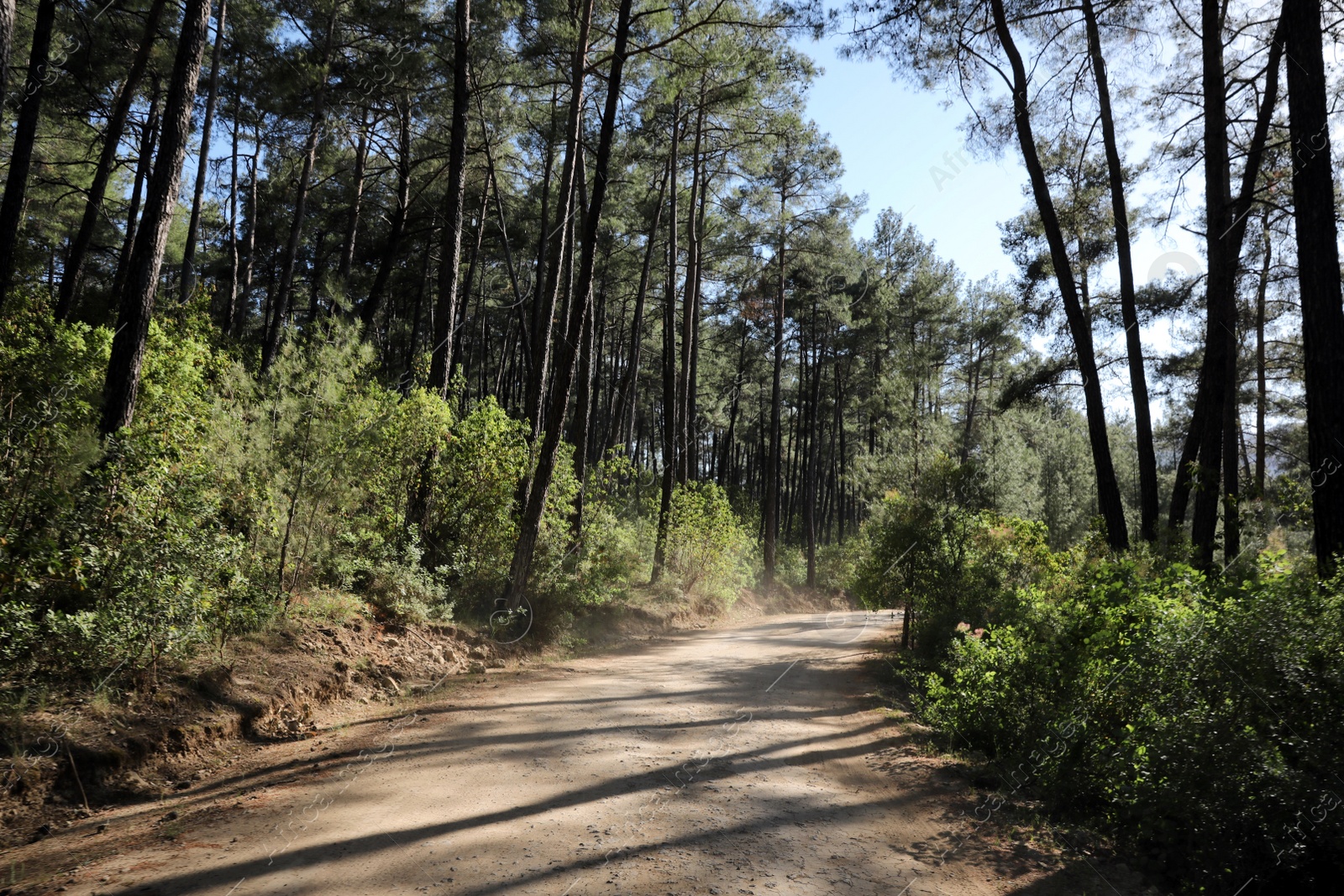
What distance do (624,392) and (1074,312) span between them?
1654cm

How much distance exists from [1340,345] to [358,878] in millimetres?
8654

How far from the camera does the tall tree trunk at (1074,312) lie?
37.3 feet

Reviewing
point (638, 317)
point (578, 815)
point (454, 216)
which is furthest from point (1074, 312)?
point (638, 317)

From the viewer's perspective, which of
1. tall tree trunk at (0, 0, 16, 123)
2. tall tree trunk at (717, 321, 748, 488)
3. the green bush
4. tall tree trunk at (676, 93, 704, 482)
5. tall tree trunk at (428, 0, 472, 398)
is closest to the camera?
the green bush

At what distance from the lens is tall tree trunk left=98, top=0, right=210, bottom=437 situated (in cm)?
677

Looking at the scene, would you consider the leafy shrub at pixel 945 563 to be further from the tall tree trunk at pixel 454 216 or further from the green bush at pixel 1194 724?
the tall tree trunk at pixel 454 216

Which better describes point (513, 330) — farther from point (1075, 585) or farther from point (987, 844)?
point (987, 844)

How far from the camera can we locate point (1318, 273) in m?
6.69

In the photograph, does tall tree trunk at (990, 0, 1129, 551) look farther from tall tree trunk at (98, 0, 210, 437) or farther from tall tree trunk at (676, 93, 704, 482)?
tall tree trunk at (98, 0, 210, 437)

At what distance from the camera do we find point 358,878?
11.9 feet

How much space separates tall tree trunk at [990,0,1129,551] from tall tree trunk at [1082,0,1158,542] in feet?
2.68

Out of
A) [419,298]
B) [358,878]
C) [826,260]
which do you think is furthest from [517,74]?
[358,878]

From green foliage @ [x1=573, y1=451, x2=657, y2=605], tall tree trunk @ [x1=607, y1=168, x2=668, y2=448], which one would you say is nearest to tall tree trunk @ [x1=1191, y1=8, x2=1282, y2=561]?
green foliage @ [x1=573, y1=451, x2=657, y2=605]

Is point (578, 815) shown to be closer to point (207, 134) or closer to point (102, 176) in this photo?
point (102, 176)
